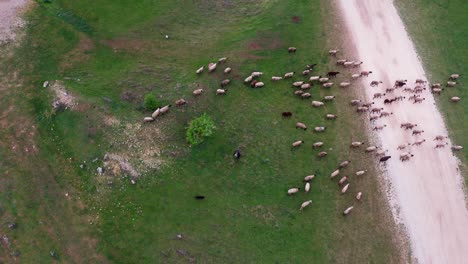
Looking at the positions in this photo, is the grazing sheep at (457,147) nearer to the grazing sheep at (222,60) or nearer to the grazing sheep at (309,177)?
the grazing sheep at (309,177)

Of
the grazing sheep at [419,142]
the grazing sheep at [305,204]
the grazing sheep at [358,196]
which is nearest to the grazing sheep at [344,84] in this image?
the grazing sheep at [419,142]

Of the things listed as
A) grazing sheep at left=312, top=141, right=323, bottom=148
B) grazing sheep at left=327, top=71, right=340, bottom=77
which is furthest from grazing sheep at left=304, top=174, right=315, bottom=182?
grazing sheep at left=327, top=71, right=340, bottom=77

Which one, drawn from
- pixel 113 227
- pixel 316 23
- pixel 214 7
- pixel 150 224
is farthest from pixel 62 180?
pixel 316 23

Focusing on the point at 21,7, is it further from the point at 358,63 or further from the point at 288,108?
the point at 358,63

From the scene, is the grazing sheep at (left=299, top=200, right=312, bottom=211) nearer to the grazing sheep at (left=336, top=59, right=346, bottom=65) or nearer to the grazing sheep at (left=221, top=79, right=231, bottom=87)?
the grazing sheep at (left=221, top=79, right=231, bottom=87)

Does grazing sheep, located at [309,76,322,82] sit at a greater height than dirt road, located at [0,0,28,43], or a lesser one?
lesser

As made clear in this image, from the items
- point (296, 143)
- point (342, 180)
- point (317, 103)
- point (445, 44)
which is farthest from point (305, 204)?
point (445, 44)
